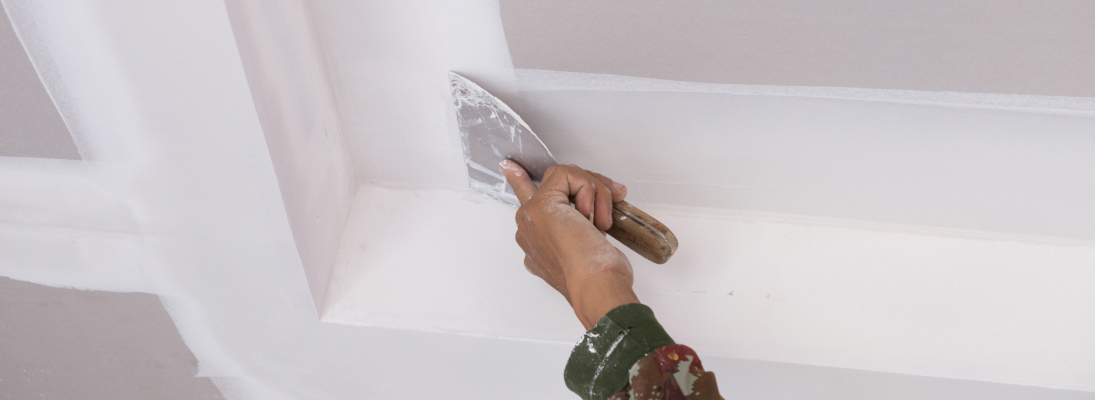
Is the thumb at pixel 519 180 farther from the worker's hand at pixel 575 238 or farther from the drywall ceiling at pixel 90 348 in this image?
the drywall ceiling at pixel 90 348

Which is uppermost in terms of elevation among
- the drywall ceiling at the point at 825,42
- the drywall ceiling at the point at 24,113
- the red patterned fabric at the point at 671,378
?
the drywall ceiling at the point at 825,42

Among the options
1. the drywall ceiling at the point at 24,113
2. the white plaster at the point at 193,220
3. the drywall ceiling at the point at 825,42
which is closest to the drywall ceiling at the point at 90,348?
the white plaster at the point at 193,220

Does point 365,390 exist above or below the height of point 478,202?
below

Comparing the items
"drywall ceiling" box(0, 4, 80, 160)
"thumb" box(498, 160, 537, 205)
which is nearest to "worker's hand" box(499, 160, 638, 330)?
"thumb" box(498, 160, 537, 205)

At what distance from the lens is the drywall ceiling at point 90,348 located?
124 cm

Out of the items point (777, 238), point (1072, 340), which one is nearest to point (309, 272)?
point (777, 238)

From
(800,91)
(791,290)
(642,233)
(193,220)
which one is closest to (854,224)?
(791,290)

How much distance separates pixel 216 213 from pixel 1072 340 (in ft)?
4.67

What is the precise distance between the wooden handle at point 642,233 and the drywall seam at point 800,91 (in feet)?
0.65

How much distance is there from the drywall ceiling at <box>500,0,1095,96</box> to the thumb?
0.20m

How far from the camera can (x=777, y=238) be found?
116cm

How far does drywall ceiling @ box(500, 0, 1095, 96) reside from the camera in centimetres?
81

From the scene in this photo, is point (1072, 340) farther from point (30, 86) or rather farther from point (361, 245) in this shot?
point (30, 86)

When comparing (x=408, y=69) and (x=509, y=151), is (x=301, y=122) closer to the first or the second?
(x=408, y=69)
